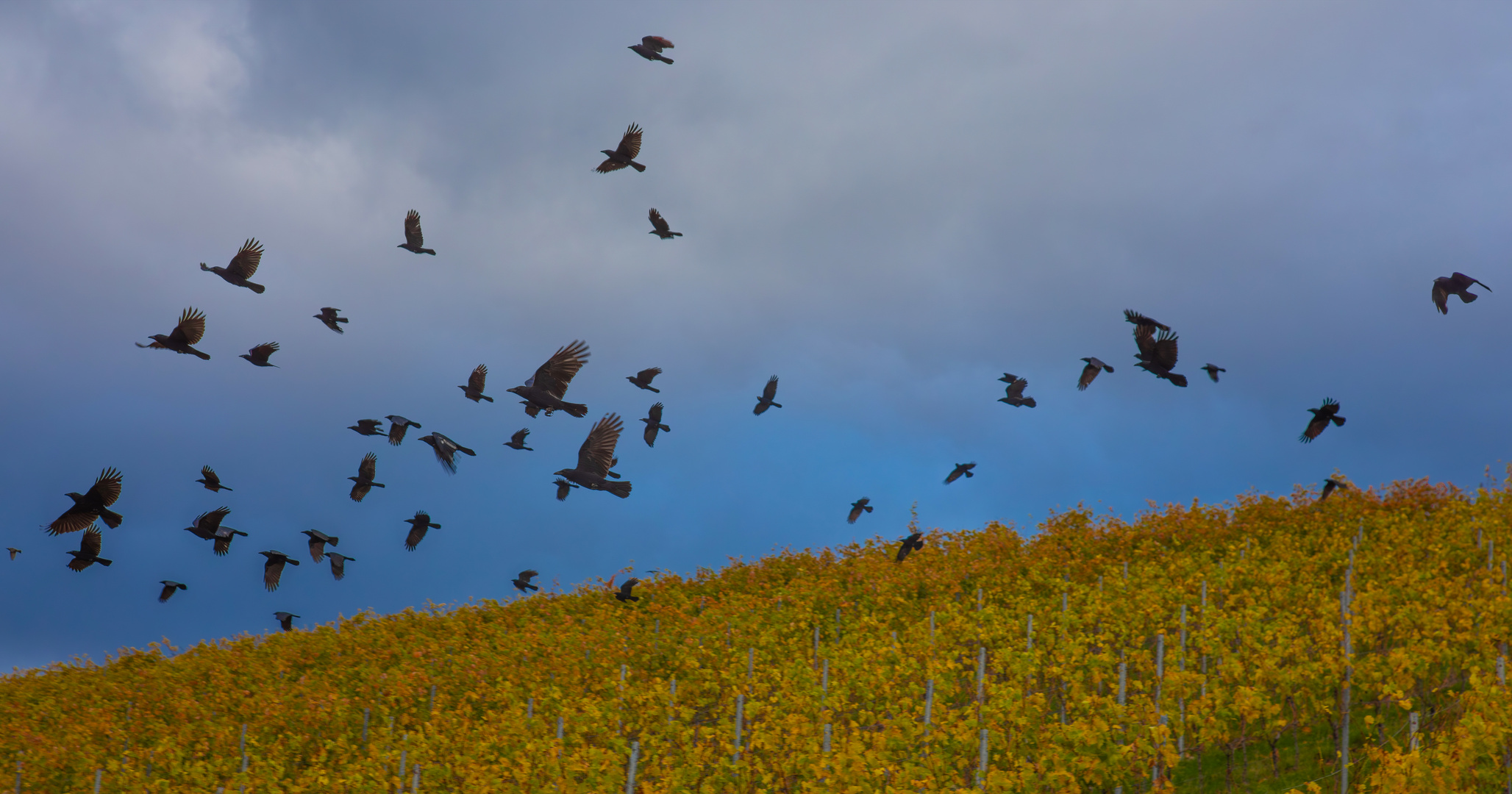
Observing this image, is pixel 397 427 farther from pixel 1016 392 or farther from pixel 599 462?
pixel 1016 392

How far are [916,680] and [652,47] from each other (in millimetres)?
10261

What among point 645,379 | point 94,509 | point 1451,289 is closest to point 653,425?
point 645,379

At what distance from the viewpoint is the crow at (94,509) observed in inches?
586

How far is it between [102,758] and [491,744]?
8587 millimetres

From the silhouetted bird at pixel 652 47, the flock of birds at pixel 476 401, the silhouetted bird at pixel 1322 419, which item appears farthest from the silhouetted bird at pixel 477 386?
the silhouetted bird at pixel 1322 419

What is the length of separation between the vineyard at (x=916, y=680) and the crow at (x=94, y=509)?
3928mm

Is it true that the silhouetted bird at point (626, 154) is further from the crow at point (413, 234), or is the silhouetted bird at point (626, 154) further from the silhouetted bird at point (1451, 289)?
the silhouetted bird at point (1451, 289)

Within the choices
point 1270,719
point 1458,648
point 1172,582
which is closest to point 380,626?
point 1172,582

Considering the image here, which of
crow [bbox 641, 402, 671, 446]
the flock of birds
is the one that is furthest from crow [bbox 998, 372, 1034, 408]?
crow [bbox 641, 402, 671, 446]

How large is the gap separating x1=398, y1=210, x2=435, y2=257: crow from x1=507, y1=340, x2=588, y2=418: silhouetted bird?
3718mm

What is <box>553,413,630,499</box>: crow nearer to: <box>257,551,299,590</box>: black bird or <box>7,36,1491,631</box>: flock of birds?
<box>7,36,1491,631</box>: flock of birds

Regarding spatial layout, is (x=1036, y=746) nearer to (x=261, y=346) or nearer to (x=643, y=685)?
A: (x=643, y=685)

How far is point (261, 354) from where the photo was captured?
16.0m

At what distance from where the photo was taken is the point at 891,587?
20.2 meters
